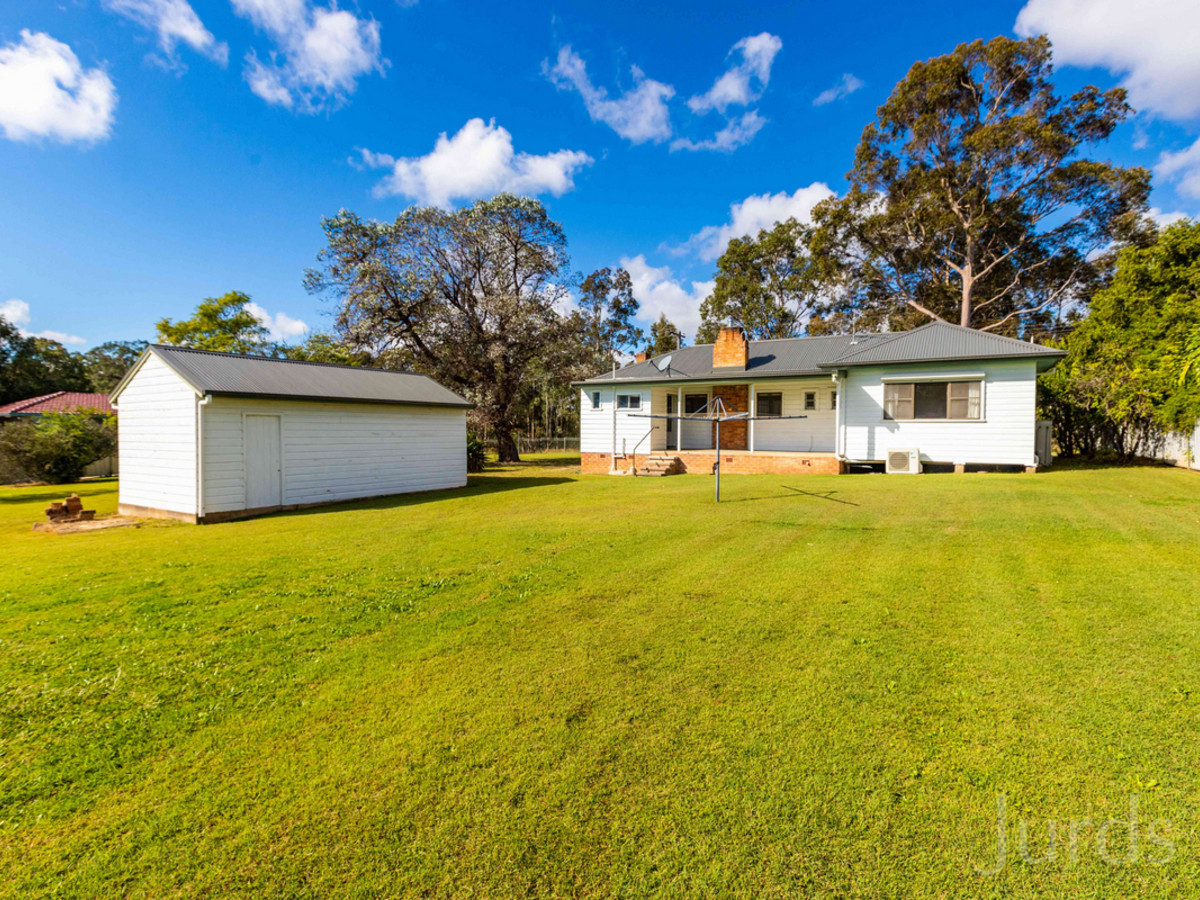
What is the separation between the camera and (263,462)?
10953 millimetres

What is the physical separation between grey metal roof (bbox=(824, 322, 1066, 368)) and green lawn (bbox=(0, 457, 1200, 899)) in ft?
29.6

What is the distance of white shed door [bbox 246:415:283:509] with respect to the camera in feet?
35.1

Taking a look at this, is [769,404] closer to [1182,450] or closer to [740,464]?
[740,464]

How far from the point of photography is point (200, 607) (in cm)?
488

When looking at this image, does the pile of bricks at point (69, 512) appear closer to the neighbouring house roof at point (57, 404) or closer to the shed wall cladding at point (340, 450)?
the shed wall cladding at point (340, 450)

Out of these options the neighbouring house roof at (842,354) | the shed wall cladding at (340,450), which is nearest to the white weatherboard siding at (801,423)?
the neighbouring house roof at (842,354)

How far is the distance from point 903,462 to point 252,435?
16.6m

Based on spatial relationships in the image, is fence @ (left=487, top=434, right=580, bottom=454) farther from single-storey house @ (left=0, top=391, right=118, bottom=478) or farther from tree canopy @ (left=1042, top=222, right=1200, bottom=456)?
tree canopy @ (left=1042, top=222, right=1200, bottom=456)

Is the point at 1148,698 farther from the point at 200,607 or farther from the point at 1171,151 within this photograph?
the point at 1171,151

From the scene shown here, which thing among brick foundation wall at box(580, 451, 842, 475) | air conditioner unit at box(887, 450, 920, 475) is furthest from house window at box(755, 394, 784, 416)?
air conditioner unit at box(887, 450, 920, 475)

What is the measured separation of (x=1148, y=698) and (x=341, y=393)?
1366 centimetres

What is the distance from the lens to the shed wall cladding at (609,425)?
19297 millimetres

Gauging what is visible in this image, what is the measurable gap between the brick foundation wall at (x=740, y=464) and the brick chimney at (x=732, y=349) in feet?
12.1

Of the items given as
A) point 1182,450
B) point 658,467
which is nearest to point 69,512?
point 658,467
